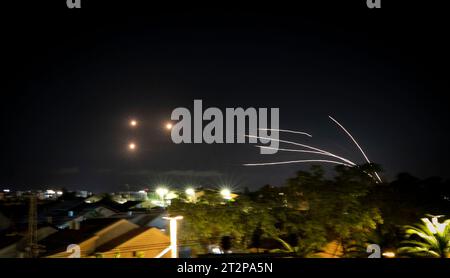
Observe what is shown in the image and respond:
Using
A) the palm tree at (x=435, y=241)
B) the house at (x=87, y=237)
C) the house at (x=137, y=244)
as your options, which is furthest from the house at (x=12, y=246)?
the palm tree at (x=435, y=241)

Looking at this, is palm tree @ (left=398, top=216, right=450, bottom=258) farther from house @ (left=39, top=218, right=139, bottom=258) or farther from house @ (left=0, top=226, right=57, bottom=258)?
house @ (left=0, top=226, right=57, bottom=258)

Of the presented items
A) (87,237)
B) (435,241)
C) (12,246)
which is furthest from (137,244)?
(435,241)

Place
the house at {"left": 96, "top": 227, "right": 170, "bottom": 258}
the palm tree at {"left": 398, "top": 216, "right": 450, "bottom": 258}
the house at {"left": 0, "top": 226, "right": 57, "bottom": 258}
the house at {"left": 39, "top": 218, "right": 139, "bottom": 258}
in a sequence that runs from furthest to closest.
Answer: the house at {"left": 0, "top": 226, "right": 57, "bottom": 258} → the house at {"left": 39, "top": 218, "right": 139, "bottom": 258} → the house at {"left": 96, "top": 227, "right": 170, "bottom": 258} → the palm tree at {"left": 398, "top": 216, "right": 450, "bottom": 258}

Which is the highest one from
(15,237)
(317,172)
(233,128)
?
(233,128)

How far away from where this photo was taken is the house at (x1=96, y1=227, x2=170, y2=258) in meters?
13.7

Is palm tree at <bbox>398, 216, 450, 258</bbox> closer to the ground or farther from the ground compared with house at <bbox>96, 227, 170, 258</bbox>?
farther from the ground

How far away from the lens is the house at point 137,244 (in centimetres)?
1366

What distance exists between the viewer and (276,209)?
9.29 meters

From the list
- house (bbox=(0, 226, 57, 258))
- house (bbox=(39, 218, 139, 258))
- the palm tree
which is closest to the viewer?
the palm tree

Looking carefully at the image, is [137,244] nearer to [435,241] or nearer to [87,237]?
[87,237]

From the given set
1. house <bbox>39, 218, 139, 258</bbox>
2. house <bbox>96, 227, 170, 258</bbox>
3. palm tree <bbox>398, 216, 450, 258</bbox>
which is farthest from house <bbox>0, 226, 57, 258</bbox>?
palm tree <bbox>398, 216, 450, 258</bbox>
